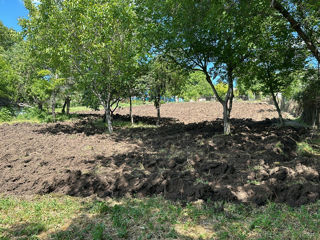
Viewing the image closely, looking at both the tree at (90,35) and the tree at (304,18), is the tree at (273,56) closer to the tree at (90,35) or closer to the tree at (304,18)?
the tree at (304,18)

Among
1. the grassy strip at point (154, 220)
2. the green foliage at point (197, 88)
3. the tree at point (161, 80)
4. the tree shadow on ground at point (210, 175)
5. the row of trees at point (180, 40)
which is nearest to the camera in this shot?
the grassy strip at point (154, 220)

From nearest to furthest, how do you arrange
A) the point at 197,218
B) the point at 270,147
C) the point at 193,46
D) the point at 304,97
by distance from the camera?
the point at 197,218, the point at 270,147, the point at 193,46, the point at 304,97

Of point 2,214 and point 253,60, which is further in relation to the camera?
point 253,60

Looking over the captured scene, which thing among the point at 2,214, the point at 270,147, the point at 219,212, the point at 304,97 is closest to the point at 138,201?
the point at 219,212

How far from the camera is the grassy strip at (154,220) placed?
11.1 ft

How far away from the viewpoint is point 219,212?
3.97 meters

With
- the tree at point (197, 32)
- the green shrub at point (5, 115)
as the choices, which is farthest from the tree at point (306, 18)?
the green shrub at point (5, 115)

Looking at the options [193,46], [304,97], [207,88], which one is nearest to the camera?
[193,46]

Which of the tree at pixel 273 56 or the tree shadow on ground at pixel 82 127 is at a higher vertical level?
the tree at pixel 273 56

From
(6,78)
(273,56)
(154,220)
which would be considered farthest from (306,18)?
(6,78)

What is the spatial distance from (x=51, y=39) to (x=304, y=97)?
14036 mm

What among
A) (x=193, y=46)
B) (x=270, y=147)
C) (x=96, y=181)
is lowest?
(x=96, y=181)

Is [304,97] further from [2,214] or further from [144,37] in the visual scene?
[2,214]

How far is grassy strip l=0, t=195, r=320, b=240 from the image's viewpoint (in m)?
3.40
